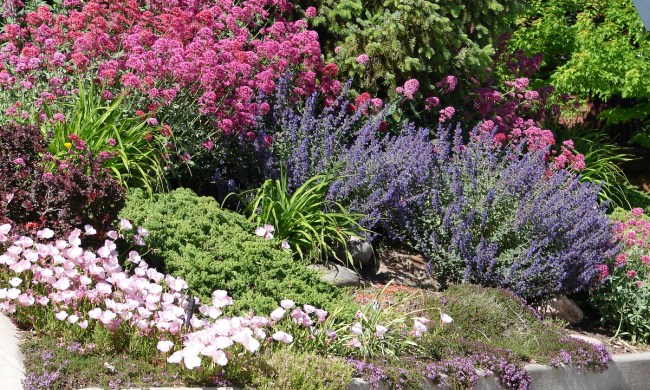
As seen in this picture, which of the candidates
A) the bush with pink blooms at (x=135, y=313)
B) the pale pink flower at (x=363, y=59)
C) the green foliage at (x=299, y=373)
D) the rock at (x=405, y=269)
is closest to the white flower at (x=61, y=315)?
the bush with pink blooms at (x=135, y=313)

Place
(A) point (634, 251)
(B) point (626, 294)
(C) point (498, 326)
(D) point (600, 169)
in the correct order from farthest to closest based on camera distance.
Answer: (D) point (600, 169), (A) point (634, 251), (B) point (626, 294), (C) point (498, 326)

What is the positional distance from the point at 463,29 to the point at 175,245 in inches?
A: 201

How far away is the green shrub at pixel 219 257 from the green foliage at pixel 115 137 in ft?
1.13

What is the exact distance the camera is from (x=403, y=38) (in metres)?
8.91

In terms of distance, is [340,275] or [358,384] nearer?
[358,384]

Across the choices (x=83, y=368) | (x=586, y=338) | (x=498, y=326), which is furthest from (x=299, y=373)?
(x=586, y=338)

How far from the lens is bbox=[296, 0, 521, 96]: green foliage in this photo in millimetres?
8758

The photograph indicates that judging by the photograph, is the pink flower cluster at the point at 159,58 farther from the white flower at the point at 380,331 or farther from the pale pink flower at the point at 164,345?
the pale pink flower at the point at 164,345

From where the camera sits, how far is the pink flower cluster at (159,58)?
6598 millimetres

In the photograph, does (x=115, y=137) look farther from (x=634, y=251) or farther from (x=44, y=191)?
(x=634, y=251)

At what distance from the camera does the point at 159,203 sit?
20.3 ft

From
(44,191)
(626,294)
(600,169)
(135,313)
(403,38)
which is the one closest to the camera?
(135,313)

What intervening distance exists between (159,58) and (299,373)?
10.6 feet

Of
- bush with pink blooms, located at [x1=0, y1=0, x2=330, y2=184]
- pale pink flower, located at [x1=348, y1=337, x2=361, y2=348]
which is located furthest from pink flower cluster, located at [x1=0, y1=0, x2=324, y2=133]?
pale pink flower, located at [x1=348, y1=337, x2=361, y2=348]
